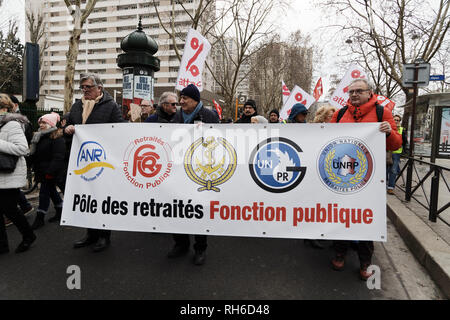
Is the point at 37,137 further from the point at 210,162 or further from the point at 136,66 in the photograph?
the point at 136,66

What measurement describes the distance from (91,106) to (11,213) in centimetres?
154

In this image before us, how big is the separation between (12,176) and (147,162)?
1.65m

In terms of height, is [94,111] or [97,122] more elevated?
[94,111]

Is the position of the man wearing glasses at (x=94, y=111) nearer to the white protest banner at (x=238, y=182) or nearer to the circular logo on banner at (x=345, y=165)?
the white protest banner at (x=238, y=182)

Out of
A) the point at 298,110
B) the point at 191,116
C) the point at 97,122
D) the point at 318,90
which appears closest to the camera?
the point at 191,116

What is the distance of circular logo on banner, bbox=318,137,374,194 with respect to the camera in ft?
9.31

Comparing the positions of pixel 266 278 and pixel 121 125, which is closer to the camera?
pixel 266 278

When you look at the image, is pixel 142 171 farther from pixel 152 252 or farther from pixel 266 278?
pixel 266 278

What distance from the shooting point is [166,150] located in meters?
3.08

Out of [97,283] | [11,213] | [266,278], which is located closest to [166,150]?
[97,283]

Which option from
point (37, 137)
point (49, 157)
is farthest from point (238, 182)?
point (37, 137)

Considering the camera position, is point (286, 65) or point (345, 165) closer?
point (345, 165)

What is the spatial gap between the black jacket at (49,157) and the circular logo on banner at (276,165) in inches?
128

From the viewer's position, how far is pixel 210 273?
10.1 feet
